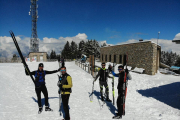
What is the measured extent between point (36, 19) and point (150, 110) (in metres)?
43.1

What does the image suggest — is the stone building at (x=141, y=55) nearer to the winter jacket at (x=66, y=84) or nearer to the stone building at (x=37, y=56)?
the winter jacket at (x=66, y=84)

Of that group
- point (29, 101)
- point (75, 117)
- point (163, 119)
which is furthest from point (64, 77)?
point (163, 119)

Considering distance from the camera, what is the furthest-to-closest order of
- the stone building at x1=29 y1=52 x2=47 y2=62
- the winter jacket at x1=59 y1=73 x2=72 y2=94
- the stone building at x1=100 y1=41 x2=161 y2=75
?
the stone building at x1=29 y1=52 x2=47 y2=62
the stone building at x1=100 y1=41 x2=161 y2=75
the winter jacket at x1=59 y1=73 x2=72 y2=94

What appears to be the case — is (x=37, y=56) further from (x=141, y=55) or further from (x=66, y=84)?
(x=66, y=84)

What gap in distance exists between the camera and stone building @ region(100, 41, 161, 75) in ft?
51.6

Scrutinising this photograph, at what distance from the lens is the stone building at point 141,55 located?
15.7m

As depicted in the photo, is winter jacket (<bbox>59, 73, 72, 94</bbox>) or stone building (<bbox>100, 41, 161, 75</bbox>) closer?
winter jacket (<bbox>59, 73, 72, 94</bbox>)

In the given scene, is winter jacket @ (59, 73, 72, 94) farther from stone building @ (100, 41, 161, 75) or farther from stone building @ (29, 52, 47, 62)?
stone building @ (29, 52, 47, 62)

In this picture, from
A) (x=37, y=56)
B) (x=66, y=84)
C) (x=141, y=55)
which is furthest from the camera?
(x=37, y=56)

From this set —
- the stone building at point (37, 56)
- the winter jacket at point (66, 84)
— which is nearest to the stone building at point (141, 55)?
the winter jacket at point (66, 84)

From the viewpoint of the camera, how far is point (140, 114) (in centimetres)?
470

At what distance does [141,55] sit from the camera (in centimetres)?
1708

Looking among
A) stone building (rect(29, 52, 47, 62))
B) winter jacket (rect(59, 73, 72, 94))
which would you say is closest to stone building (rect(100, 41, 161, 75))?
winter jacket (rect(59, 73, 72, 94))

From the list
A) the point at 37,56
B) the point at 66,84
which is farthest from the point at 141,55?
the point at 37,56
